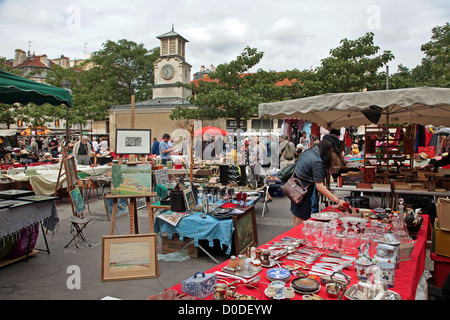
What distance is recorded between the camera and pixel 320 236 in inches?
114

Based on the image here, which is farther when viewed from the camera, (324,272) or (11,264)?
(11,264)

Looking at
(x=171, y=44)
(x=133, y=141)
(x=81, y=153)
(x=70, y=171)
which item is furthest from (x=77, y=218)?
(x=171, y=44)

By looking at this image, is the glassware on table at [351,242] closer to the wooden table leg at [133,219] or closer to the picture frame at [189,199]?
the picture frame at [189,199]

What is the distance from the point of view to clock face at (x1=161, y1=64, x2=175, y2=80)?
1167 inches

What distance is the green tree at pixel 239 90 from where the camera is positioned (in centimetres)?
1731

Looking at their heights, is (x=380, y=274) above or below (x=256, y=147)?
below

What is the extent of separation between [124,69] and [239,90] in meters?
22.5

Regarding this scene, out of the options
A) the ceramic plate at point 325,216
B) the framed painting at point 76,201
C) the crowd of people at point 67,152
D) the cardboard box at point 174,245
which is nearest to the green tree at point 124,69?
the crowd of people at point 67,152

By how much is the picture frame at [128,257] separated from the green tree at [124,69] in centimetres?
3399

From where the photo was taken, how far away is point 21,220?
4023 mm

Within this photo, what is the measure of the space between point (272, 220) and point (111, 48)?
35148 millimetres

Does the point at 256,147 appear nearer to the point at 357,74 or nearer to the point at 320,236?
the point at 320,236

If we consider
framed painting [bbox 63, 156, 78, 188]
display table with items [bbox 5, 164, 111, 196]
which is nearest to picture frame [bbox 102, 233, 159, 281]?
framed painting [bbox 63, 156, 78, 188]
